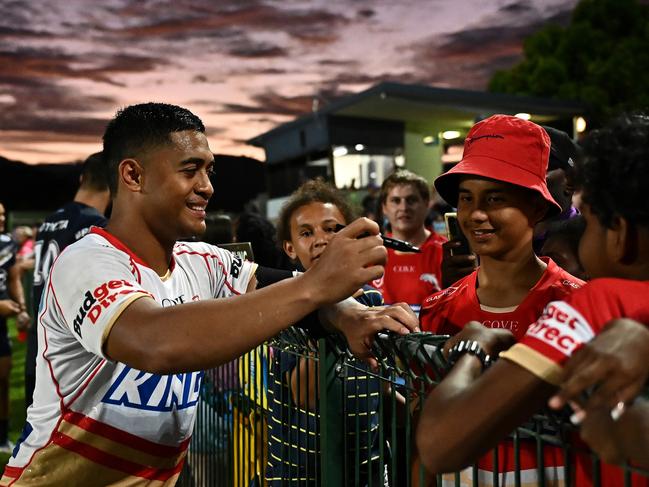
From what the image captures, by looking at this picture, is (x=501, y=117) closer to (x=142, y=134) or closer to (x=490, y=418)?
(x=142, y=134)

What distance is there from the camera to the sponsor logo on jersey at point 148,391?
234 centimetres

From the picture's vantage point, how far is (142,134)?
8.07 ft

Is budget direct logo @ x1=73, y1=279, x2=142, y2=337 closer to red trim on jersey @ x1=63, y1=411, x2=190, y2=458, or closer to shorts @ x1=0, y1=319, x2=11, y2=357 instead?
red trim on jersey @ x1=63, y1=411, x2=190, y2=458

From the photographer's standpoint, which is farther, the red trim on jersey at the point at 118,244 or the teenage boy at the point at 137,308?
the red trim on jersey at the point at 118,244

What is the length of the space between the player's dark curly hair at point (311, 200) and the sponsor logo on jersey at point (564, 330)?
2782mm

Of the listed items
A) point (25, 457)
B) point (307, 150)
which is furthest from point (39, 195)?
point (25, 457)

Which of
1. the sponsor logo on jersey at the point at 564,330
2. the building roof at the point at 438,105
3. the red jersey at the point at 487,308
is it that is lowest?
the red jersey at the point at 487,308

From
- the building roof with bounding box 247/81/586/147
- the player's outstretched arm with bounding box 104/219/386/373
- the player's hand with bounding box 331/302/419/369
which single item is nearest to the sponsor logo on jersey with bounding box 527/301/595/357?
the player's outstretched arm with bounding box 104/219/386/373

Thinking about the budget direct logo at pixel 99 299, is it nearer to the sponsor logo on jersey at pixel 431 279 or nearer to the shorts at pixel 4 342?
the sponsor logo on jersey at pixel 431 279

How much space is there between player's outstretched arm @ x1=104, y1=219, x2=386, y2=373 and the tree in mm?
30014

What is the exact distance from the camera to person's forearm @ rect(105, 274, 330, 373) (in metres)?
1.79

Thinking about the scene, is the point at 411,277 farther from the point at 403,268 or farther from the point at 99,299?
the point at 99,299

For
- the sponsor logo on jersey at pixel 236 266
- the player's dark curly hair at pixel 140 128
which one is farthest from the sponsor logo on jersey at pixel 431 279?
the player's dark curly hair at pixel 140 128

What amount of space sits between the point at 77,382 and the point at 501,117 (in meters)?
1.91
